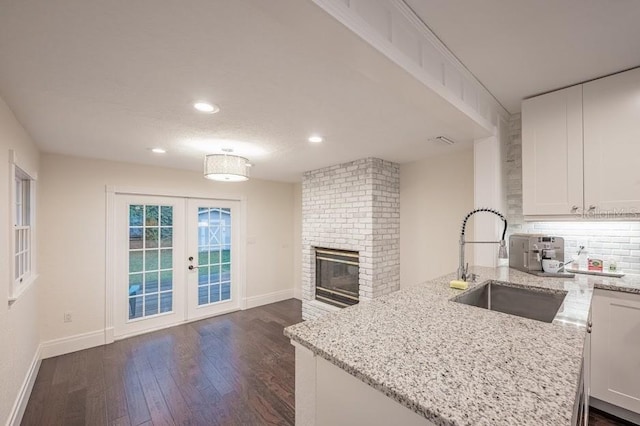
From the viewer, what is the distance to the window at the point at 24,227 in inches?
101

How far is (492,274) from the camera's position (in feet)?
7.36

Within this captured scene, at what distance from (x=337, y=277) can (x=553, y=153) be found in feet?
9.77

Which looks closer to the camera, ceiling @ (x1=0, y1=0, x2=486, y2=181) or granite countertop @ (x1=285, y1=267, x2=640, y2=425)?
granite countertop @ (x1=285, y1=267, x2=640, y2=425)

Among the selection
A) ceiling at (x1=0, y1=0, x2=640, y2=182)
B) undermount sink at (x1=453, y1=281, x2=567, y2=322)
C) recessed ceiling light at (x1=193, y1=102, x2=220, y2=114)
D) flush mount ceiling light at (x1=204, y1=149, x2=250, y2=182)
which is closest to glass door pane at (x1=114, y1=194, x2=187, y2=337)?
ceiling at (x1=0, y1=0, x2=640, y2=182)

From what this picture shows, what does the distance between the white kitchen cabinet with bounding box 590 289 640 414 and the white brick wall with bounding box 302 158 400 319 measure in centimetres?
208

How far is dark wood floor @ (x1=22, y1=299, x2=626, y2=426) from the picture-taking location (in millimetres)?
2230

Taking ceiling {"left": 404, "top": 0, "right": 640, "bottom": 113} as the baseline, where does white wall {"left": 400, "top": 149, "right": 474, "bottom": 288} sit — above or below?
below

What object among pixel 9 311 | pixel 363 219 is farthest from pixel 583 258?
pixel 9 311

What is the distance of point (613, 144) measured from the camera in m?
1.97

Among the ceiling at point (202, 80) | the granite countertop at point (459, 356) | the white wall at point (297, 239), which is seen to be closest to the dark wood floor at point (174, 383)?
the granite countertop at point (459, 356)

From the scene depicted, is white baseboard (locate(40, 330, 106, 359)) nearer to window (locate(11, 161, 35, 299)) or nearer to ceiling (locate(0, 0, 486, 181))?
window (locate(11, 161, 35, 299))

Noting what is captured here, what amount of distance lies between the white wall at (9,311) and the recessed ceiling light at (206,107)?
128cm

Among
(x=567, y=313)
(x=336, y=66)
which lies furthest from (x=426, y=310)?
(x=336, y=66)

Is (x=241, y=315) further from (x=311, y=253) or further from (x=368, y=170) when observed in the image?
(x=368, y=170)
